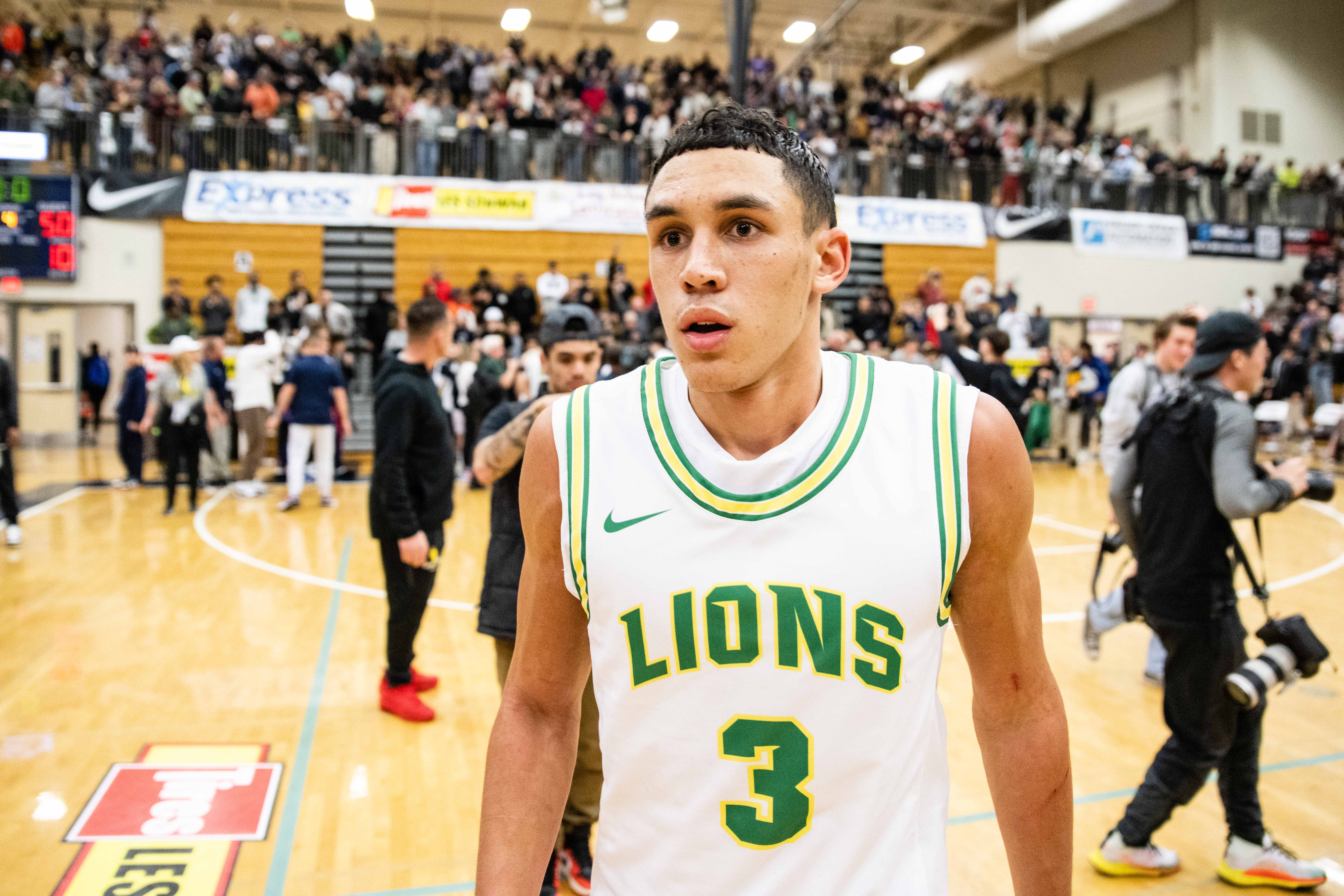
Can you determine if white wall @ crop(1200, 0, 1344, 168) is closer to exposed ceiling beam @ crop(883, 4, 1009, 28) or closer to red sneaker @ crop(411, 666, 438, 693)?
exposed ceiling beam @ crop(883, 4, 1009, 28)

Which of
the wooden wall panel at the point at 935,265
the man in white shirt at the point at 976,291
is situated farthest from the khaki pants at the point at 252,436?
the wooden wall panel at the point at 935,265

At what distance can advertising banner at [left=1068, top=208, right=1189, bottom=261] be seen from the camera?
65.3 feet

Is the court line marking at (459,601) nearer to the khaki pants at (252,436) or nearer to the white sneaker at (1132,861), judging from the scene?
the khaki pants at (252,436)

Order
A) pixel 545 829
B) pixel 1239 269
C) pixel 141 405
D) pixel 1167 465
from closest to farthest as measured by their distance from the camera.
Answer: pixel 545 829 < pixel 1167 465 < pixel 141 405 < pixel 1239 269

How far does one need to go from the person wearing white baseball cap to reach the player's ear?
982 cm

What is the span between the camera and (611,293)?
16.2 metres

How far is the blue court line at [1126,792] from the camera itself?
369 centimetres

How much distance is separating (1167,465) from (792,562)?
2.56 m

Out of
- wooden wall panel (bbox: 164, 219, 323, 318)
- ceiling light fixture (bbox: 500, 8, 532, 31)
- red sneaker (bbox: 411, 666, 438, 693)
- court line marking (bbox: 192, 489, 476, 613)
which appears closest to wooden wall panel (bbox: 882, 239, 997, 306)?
ceiling light fixture (bbox: 500, 8, 532, 31)

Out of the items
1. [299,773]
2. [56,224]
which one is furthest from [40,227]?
[299,773]

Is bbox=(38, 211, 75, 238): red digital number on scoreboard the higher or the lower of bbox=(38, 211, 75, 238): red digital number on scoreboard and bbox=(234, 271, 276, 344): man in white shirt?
the higher

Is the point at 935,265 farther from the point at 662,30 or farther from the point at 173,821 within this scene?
the point at 173,821

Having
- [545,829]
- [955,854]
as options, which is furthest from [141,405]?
[545,829]

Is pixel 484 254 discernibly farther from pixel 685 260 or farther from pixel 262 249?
pixel 685 260
